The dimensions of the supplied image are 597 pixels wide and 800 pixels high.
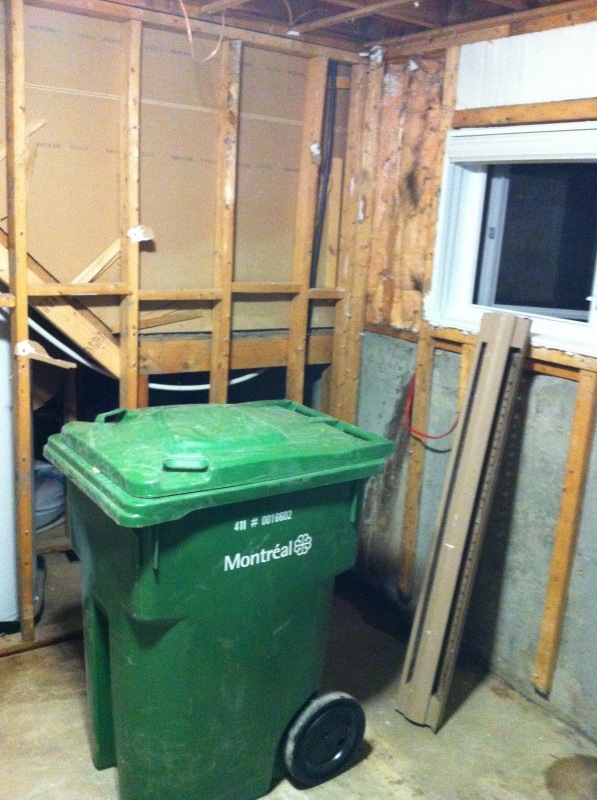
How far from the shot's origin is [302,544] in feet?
7.25

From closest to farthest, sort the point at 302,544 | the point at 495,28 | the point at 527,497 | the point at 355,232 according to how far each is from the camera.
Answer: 1. the point at 302,544
2. the point at 495,28
3. the point at 527,497
4. the point at 355,232

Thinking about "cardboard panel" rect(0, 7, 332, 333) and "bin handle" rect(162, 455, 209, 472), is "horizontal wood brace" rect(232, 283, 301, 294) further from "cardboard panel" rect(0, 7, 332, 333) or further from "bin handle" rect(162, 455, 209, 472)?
"bin handle" rect(162, 455, 209, 472)

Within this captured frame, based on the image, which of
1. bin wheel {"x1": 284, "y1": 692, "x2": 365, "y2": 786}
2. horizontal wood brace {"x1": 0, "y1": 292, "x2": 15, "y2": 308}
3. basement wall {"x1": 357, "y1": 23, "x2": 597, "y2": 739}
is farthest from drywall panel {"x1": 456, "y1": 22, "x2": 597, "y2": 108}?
bin wheel {"x1": 284, "y1": 692, "x2": 365, "y2": 786}

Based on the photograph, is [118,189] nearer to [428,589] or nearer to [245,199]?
[245,199]

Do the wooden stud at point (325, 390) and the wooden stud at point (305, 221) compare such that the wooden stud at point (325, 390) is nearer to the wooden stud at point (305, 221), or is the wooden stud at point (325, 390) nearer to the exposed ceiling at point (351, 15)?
the wooden stud at point (305, 221)

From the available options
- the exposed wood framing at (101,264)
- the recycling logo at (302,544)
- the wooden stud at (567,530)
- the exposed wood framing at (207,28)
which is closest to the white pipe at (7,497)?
the exposed wood framing at (101,264)

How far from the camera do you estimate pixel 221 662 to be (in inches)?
84.4

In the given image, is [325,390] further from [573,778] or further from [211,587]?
[573,778]

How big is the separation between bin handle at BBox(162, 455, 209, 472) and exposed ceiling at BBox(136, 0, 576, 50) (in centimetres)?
178

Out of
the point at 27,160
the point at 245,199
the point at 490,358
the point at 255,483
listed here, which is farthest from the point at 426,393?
the point at 27,160

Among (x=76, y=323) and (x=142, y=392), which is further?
(x=142, y=392)

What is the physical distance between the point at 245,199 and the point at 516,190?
3.94 ft

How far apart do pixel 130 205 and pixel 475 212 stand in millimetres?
1462

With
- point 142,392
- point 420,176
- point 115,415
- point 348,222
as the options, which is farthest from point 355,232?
point 115,415
